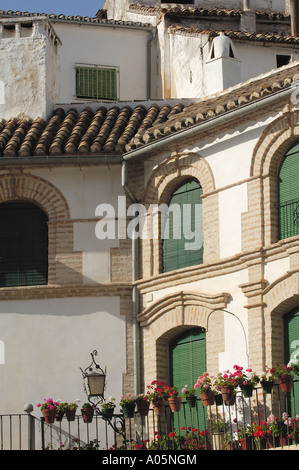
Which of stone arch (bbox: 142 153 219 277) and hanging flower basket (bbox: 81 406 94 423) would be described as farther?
stone arch (bbox: 142 153 219 277)

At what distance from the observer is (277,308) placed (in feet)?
71.2

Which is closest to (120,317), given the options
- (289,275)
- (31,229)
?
(31,229)

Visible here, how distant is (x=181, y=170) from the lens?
2408 cm

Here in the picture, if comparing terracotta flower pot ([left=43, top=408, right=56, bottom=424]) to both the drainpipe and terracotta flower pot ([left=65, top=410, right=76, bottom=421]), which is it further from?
the drainpipe

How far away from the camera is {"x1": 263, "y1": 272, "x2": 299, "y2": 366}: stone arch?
21.5 m

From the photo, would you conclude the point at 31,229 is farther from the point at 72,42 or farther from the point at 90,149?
the point at 72,42

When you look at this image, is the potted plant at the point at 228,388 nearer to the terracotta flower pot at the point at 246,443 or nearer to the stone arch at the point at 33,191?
the terracotta flower pot at the point at 246,443

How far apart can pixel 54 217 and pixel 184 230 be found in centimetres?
251

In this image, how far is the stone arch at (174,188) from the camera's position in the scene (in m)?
23.3

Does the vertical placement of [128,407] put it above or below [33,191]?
below

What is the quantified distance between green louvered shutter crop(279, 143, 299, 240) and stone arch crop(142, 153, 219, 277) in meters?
1.38

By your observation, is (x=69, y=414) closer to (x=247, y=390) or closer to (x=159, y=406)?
(x=159, y=406)

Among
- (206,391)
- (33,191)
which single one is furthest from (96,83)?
(206,391)

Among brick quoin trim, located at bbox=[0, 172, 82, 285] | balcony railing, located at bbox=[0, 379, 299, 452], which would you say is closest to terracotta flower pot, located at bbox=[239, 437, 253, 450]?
balcony railing, located at bbox=[0, 379, 299, 452]
